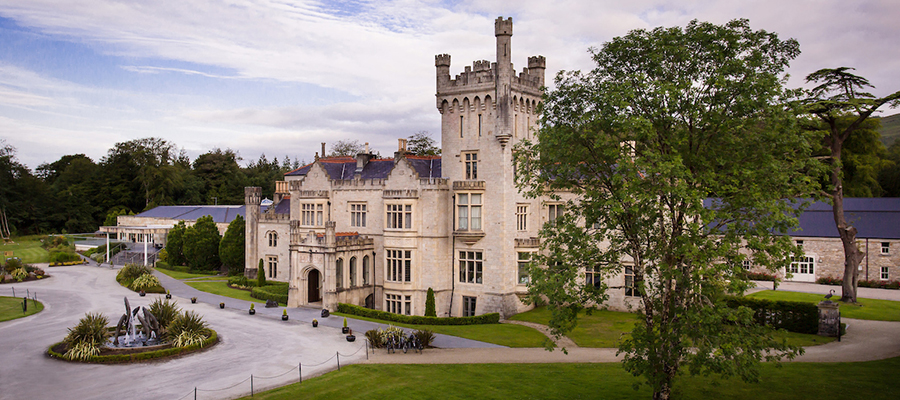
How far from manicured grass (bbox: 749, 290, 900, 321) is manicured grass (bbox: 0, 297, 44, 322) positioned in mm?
52327

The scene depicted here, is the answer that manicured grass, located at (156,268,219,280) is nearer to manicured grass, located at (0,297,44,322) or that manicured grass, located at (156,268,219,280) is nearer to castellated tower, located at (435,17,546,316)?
manicured grass, located at (0,297,44,322)

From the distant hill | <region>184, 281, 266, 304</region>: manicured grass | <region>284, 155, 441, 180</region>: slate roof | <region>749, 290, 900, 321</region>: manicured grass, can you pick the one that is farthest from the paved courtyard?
the distant hill

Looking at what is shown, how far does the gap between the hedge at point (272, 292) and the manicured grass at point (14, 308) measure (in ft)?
47.4

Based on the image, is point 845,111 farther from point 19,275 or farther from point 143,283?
point 19,275

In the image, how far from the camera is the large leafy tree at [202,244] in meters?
58.0

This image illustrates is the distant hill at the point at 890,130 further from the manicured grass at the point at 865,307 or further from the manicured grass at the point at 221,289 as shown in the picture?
the manicured grass at the point at 221,289

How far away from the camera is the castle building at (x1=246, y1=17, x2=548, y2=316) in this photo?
36938 mm

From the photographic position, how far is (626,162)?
601 inches

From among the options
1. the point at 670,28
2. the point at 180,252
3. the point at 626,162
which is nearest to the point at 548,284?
the point at 626,162

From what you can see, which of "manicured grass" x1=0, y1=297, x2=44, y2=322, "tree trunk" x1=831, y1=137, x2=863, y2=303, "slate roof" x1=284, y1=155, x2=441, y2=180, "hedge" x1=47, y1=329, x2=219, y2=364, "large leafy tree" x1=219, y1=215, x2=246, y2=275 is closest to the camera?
"hedge" x1=47, y1=329, x2=219, y2=364

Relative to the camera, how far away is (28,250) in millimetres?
76875

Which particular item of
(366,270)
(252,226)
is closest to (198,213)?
(252,226)

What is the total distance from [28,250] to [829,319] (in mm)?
94929

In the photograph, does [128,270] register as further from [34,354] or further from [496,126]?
[496,126]
